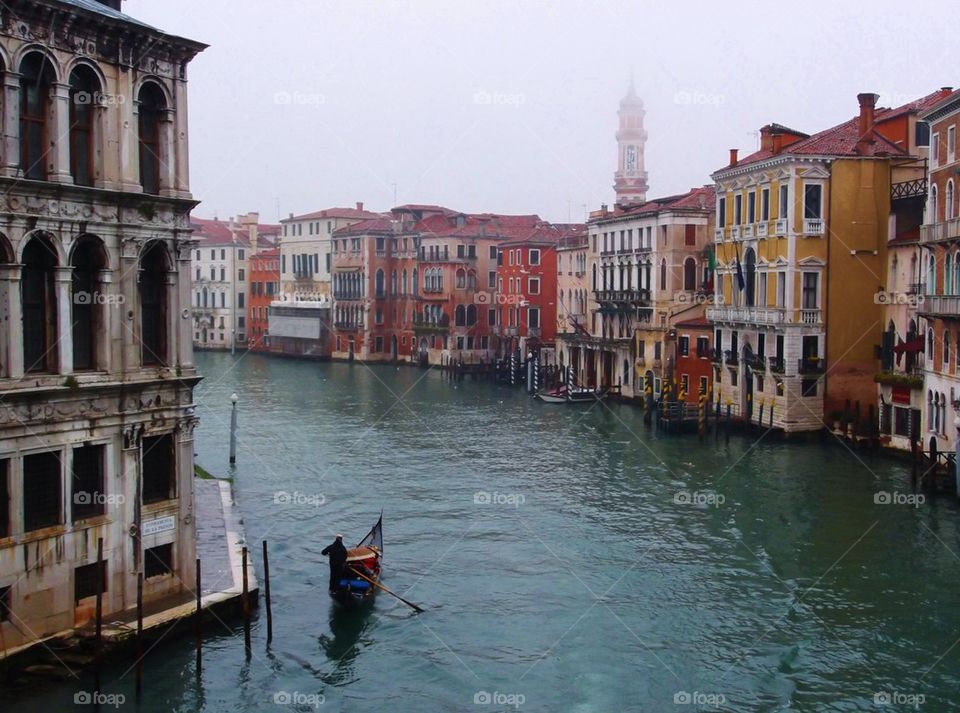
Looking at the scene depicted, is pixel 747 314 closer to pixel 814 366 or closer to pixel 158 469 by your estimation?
Result: pixel 814 366

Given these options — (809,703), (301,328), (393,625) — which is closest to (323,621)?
(393,625)

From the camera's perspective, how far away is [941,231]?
27.7m

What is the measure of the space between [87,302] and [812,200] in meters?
26.9

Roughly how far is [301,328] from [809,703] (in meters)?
66.9

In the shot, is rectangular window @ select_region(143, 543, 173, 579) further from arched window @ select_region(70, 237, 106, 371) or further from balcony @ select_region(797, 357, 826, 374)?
balcony @ select_region(797, 357, 826, 374)

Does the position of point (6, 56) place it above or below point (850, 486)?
above

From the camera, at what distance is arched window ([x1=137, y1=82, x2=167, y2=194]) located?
49.5 ft

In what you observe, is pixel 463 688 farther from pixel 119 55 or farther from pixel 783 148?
pixel 783 148

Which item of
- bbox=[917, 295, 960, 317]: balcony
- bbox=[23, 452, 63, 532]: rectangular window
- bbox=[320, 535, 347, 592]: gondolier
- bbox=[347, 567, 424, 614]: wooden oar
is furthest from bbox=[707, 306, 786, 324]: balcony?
bbox=[23, 452, 63, 532]: rectangular window

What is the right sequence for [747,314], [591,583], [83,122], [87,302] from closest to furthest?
[83,122] < [87,302] < [591,583] < [747,314]

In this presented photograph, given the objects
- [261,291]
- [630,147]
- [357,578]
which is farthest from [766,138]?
[630,147]

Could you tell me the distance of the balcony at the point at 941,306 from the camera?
26.6 metres

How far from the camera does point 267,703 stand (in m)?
14.0

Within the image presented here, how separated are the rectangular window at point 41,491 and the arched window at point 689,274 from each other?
122 feet
